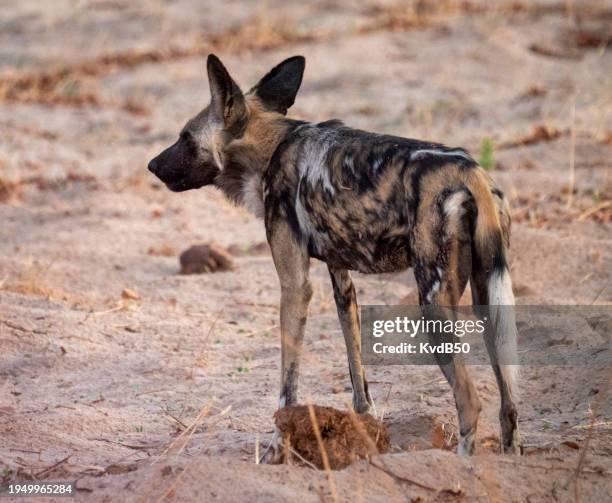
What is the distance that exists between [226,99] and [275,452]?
1353 mm

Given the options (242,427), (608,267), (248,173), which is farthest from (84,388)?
(608,267)

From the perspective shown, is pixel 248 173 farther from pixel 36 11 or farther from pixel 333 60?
pixel 36 11

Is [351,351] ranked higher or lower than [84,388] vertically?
higher

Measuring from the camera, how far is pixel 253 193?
13.7ft

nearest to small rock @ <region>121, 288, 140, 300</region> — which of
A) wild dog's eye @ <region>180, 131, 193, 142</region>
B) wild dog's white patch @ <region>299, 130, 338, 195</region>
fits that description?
wild dog's eye @ <region>180, 131, 193, 142</region>

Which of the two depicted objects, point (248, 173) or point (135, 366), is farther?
point (135, 366)

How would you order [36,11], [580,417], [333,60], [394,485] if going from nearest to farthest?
1. [394,485]
2. [580,417]
3. [333,60]
4. [36,11]

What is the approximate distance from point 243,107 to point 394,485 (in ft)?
5.48

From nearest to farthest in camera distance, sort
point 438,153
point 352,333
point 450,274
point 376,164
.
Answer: point 450,274, point 438,153, point 376,164, point 352,333

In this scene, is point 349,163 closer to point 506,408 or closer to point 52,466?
point 506,408

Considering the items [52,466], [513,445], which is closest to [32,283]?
[52,466]

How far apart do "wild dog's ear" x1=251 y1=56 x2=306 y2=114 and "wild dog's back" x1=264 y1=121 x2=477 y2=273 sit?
0.34m

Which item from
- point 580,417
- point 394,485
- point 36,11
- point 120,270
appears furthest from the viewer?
point 36,11

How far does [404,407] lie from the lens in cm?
429
